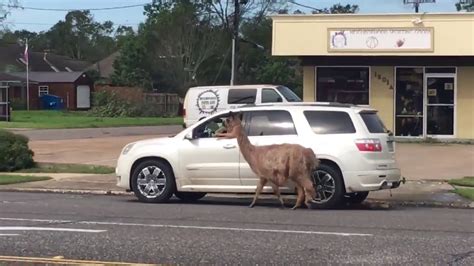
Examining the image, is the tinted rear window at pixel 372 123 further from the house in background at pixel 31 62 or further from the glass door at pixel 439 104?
the house in background at pixel 31 62

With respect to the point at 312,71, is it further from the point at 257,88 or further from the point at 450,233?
the point at 450,233

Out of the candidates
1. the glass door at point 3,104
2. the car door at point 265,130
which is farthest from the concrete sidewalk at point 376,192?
the glass door at point 3,104

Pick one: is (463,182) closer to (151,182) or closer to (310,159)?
(310,159)

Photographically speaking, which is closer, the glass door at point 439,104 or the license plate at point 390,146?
the license plate at point 390,146

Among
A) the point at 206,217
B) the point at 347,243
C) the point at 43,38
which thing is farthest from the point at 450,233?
the point at 43,38

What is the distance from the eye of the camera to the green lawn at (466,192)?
15.5 m

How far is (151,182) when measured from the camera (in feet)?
48.2

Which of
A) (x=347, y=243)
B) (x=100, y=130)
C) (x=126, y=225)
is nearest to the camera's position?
(x=347, y=243)

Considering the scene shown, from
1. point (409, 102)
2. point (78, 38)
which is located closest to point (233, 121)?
point (409, 102)

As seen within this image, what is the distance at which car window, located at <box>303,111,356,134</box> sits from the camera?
13914 mm

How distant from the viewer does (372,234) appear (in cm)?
1041

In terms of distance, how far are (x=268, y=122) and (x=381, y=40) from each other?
15.3 meters

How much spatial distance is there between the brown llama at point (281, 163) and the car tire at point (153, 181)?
1613 millimetres

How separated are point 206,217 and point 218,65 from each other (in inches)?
2614
